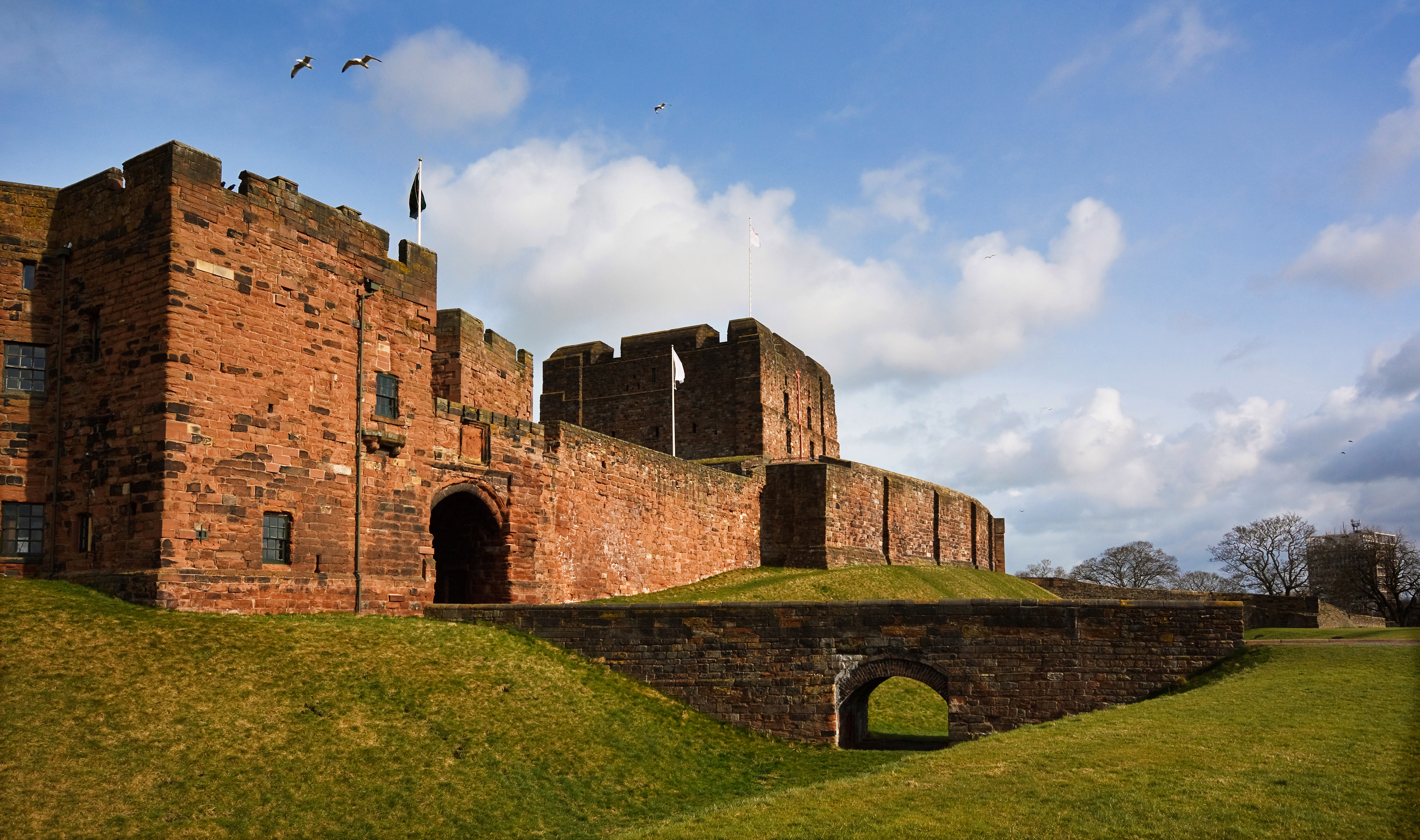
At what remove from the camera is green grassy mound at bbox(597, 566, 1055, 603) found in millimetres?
29344

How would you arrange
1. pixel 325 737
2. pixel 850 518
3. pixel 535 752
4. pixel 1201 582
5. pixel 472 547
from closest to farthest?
pixel 325 737 < pixel 535 752 < pixel 472 547 < pixel 850 518 < pixel 1201 582

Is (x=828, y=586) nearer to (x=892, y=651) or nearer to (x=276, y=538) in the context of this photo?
(x=892, y=651)

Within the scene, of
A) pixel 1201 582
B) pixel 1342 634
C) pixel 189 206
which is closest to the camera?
pixel 189 206

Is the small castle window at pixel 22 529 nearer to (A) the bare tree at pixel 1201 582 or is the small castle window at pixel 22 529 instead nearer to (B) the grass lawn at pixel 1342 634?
(B) the grass lawn at pixel 1342 634

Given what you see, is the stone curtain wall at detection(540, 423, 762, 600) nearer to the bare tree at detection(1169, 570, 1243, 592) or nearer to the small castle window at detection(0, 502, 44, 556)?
the small castle window at detection(0, 502, 44, 556)

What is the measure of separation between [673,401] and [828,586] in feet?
41.7

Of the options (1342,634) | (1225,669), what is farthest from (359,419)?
(1342,634)

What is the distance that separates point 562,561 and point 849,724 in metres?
9.03

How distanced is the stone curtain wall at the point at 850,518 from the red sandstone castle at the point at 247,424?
11.9 meters

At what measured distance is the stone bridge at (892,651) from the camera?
1822cm

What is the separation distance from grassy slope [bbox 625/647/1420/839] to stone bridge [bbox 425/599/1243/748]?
2800mm

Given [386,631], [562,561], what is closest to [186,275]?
[386,631]

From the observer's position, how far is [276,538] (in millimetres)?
18312

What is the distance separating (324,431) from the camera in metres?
19.3
